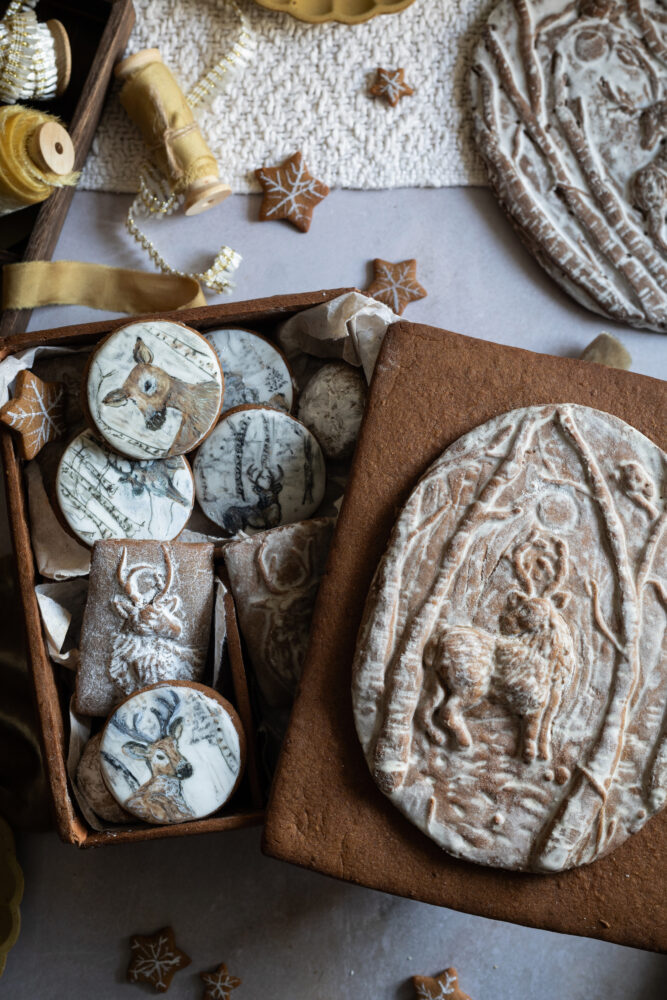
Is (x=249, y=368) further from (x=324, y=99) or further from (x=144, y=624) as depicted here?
(x=324, y=99)

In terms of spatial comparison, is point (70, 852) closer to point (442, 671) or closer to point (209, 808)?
point (209, 808)

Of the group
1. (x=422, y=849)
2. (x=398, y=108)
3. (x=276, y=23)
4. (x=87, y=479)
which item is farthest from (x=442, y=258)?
(x=422, y=849)

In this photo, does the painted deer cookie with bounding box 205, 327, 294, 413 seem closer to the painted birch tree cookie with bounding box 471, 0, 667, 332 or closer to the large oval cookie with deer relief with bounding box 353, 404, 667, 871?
the large oval cookie with deer relief with bounding box 353, 404, 667, 871

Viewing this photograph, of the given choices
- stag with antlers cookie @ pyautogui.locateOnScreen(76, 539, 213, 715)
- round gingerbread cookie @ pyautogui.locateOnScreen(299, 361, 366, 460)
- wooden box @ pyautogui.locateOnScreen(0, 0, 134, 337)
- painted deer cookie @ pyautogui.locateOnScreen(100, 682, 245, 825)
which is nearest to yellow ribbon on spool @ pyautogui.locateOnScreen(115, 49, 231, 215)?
wooden box @ pyautogui.locateOnScreen(0, 0, 134, 337)

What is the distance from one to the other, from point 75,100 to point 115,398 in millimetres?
767

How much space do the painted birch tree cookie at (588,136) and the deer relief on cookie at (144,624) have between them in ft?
3.38

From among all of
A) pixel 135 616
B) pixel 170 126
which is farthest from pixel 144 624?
pixel 170 126

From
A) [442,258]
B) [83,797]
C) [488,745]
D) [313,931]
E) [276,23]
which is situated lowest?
[313,931]

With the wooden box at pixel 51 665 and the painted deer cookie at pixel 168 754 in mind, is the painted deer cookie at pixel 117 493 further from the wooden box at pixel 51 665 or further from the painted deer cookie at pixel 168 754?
the painted deer cookie at pixel 168 754

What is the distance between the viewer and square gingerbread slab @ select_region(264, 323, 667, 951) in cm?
104

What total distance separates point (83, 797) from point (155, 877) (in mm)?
419

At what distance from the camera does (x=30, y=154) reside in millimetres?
1334

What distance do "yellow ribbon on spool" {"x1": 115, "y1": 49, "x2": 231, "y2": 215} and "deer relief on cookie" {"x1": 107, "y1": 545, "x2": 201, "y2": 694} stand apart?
2.52ft

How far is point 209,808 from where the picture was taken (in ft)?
3.69
